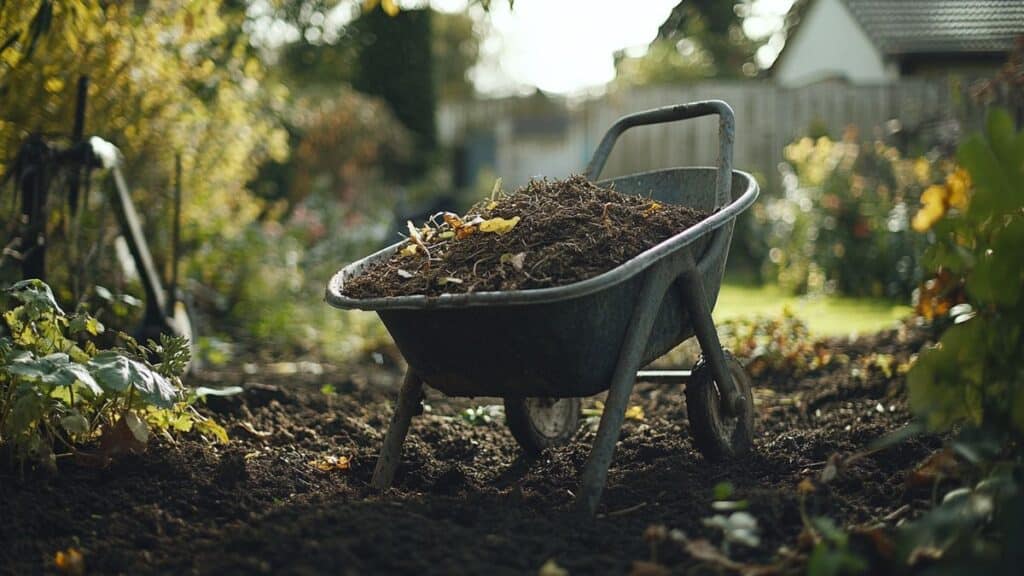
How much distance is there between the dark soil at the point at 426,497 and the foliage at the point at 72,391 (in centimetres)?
8

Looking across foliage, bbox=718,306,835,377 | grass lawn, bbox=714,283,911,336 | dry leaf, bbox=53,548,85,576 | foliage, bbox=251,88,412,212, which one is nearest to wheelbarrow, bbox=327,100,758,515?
dry leaf, bbox=53,548,85,576

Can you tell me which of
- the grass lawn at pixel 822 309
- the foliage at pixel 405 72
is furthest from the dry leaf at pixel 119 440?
the foliage at pixel 405 72

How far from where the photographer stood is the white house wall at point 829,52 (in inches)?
645

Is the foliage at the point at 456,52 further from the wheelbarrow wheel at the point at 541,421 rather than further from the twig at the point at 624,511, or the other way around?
the twig at the point at 624,511

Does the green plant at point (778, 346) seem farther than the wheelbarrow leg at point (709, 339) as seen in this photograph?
Yes

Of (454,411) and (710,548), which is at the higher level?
(710,548)

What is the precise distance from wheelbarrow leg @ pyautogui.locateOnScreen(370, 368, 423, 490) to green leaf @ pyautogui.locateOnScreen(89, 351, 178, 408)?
0.61 meters

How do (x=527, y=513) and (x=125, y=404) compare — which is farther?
(x=125, y=404)

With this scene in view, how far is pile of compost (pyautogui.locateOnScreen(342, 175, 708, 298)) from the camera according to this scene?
2746 mm

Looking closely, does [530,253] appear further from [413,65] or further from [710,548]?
[413,65]

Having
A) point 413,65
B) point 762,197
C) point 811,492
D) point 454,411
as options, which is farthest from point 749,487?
point 413,65

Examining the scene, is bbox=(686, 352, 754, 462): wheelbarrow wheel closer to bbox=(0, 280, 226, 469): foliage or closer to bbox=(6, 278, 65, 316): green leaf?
bbox=(0, 280, 226, 469): foliage

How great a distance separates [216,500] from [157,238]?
3.73 meters

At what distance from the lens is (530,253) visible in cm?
283
